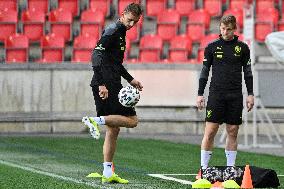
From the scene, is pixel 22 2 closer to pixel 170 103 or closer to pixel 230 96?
pixel 170 103

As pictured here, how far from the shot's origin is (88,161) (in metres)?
15.4

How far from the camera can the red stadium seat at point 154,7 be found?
27172mm

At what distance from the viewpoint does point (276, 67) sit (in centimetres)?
2483

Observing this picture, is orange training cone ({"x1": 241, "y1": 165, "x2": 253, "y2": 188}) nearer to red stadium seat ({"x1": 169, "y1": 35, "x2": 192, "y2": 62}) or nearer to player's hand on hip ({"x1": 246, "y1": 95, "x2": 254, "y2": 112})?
player's hand on hip ({"x1": 246, "y1": 95, "x2": 254, "y2": 112})

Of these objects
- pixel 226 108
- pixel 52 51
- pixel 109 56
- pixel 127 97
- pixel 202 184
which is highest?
pixel 109 56

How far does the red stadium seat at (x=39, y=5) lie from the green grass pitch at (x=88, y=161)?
19.3ft

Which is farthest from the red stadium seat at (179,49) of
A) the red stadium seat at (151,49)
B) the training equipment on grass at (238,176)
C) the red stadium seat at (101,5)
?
the training equipment on grass at (238,176)

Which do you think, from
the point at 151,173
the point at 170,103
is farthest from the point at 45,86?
the point at 151,173

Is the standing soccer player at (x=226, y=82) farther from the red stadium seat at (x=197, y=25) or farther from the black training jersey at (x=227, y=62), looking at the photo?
the red stadium seat at (x=197, y=25)

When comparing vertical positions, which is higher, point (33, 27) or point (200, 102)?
point (33, 27)

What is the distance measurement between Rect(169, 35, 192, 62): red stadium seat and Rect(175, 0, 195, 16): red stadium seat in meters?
1.26

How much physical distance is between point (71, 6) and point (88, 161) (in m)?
12.3

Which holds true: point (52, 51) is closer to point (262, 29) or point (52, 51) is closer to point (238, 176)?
point (262, 29)

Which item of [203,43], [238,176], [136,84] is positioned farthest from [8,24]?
[238,176]
